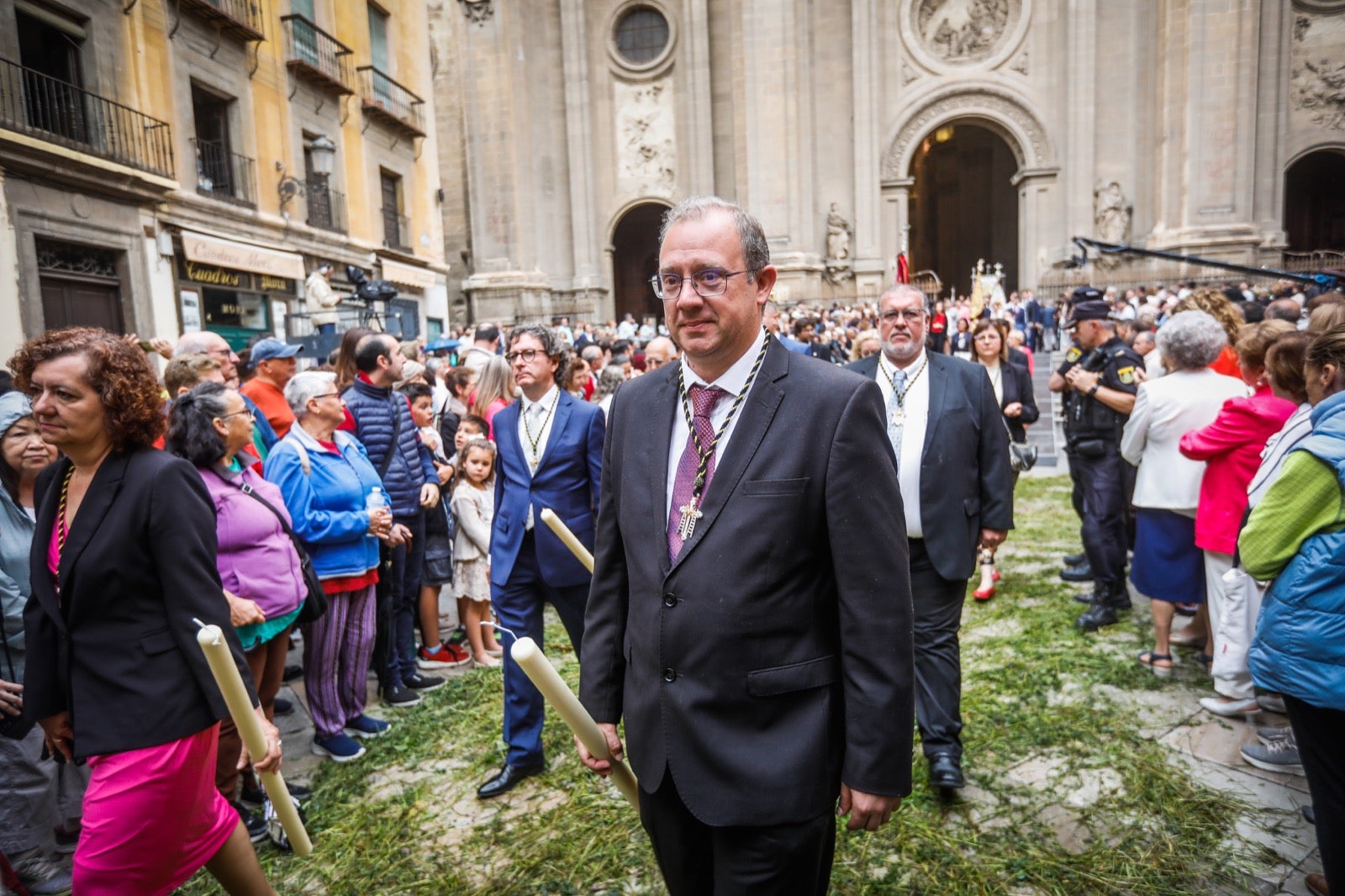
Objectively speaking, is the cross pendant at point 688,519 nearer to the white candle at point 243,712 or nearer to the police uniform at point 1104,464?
the white candle at point 243,712

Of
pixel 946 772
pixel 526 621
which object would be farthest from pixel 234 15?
pixel 946 772

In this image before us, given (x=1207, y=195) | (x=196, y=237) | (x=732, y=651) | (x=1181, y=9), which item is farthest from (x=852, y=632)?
(x=1181, y=9)

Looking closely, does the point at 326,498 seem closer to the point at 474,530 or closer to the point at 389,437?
the point at 389,437

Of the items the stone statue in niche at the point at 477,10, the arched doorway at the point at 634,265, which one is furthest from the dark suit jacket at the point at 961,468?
the arched doorway at the point at 634,265

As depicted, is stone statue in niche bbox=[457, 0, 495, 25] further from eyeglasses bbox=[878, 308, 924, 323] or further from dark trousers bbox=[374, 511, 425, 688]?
eyeglasses bbox=[878, 308, 924, 323]

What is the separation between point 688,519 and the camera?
1.99 metres

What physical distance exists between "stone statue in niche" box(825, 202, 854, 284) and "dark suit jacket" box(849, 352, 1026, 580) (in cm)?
2299

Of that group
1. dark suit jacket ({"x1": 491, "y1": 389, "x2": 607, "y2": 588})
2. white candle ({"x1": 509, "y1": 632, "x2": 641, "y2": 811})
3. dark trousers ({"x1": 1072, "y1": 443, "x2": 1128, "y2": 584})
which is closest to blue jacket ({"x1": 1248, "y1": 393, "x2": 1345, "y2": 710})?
white candle ({"x1": 509, "y1": 632, "x2": 641, "y2": 811})

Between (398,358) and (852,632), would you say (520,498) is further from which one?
(852,632)

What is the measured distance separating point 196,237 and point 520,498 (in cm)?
1238

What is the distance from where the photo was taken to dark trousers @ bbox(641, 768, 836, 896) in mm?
1907

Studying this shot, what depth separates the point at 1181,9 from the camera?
2344cm

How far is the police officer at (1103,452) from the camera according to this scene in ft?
18.5

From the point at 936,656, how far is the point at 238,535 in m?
3.20
